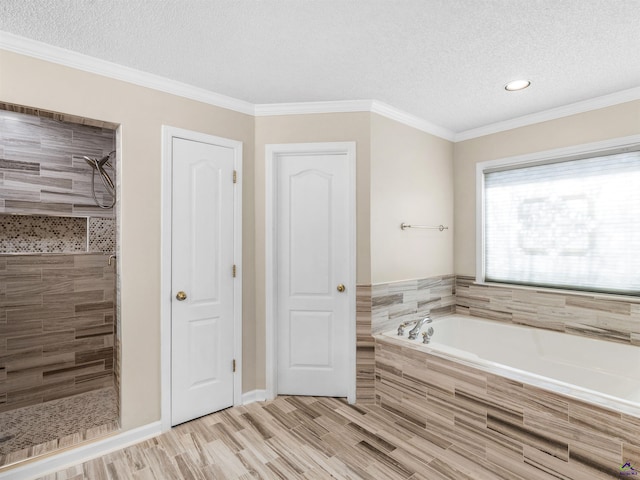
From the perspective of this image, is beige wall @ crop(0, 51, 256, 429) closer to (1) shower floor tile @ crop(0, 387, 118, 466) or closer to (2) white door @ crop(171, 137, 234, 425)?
(2) white door @ crop(171, 137, 234, 425)

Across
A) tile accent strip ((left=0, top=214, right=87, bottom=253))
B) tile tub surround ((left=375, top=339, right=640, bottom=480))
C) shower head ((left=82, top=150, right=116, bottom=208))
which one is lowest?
tile tub surround ((left=375, top=339, right=640, bottom=480))

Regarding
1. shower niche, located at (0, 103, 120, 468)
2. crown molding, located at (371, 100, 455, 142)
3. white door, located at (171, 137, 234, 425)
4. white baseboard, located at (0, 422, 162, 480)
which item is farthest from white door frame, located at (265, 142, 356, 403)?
shower niche, located at (0, 103, 120, 468)

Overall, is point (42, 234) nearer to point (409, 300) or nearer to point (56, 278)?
point (56, 278)

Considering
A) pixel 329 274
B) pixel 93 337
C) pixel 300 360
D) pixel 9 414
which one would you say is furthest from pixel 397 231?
pixel 9 414

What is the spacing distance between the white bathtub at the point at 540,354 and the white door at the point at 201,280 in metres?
1.30

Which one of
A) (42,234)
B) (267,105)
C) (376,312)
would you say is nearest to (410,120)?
(267,105)

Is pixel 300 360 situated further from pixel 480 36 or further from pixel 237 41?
pixel 480 36

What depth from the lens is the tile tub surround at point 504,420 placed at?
5.37 ft

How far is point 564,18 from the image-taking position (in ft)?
5.66

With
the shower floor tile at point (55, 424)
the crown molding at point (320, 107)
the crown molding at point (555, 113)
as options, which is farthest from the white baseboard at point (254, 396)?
the crown molding at point (555, 113)

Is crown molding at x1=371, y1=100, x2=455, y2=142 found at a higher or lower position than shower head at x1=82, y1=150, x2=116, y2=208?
higher

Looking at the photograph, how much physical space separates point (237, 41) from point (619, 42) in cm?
216

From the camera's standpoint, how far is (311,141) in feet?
9.10

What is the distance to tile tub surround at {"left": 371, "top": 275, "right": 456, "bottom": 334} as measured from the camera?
2.82 metres
